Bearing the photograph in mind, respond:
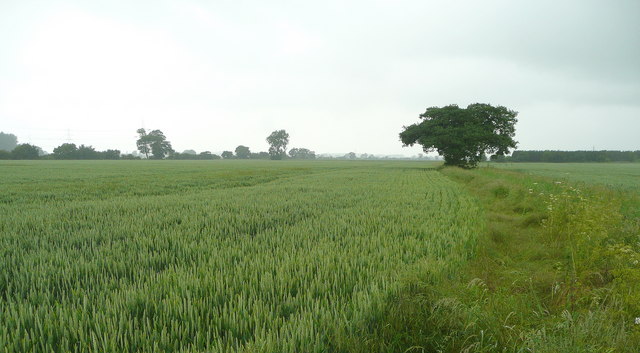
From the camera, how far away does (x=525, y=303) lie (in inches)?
131

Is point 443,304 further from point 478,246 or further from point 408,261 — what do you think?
point 478,246

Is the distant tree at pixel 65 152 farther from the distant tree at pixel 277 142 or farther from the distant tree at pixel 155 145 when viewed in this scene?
the distant tree at pixel 277 142

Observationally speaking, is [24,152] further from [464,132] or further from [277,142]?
[464,132]

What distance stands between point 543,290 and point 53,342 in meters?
5.67

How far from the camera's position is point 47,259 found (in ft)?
14.3

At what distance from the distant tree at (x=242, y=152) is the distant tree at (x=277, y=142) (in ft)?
66.3

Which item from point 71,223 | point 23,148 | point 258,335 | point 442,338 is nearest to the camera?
point 258,335

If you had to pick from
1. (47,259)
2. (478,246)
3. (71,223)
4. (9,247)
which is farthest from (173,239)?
(478,246)

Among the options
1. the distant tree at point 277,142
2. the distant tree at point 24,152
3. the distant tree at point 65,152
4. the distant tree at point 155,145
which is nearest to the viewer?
the distant tree at point 24,152

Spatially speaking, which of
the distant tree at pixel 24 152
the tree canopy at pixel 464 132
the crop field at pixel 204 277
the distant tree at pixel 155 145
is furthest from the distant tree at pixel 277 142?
the crop field at pixel 204 277

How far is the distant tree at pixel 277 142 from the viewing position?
171m

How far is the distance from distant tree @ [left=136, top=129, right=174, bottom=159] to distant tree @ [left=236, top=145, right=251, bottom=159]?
41.6 m

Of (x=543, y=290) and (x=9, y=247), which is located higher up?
(x=9, y=247)

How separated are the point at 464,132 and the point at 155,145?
146459mm
